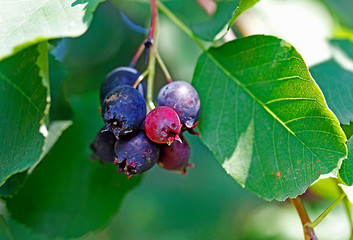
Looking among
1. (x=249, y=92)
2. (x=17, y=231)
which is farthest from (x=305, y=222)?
(x=17, y=231)

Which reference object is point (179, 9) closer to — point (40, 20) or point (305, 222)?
point (40, 20)

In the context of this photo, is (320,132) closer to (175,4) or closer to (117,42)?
(175,4)

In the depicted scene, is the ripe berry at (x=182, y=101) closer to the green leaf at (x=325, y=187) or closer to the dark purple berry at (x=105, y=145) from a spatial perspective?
the dark purple berry at (x=105, y=145)

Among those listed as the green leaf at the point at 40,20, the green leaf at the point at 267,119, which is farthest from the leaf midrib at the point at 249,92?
the green leaf at the point at 40,20

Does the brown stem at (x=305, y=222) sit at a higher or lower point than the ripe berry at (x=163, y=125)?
lower

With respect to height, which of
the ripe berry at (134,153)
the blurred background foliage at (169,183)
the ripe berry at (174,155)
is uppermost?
the ripe berry at (134,153)

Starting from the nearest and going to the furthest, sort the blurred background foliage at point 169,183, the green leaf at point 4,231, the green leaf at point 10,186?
the green leaf at point 10,186 < the green leaf at point 4,231 < the blurred background foliage at point 169,183

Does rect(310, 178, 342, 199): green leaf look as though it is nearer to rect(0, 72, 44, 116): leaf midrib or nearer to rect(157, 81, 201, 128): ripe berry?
rect(157, 81, 201, 128): ripe berry

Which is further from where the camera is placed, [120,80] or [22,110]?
[120,80]
